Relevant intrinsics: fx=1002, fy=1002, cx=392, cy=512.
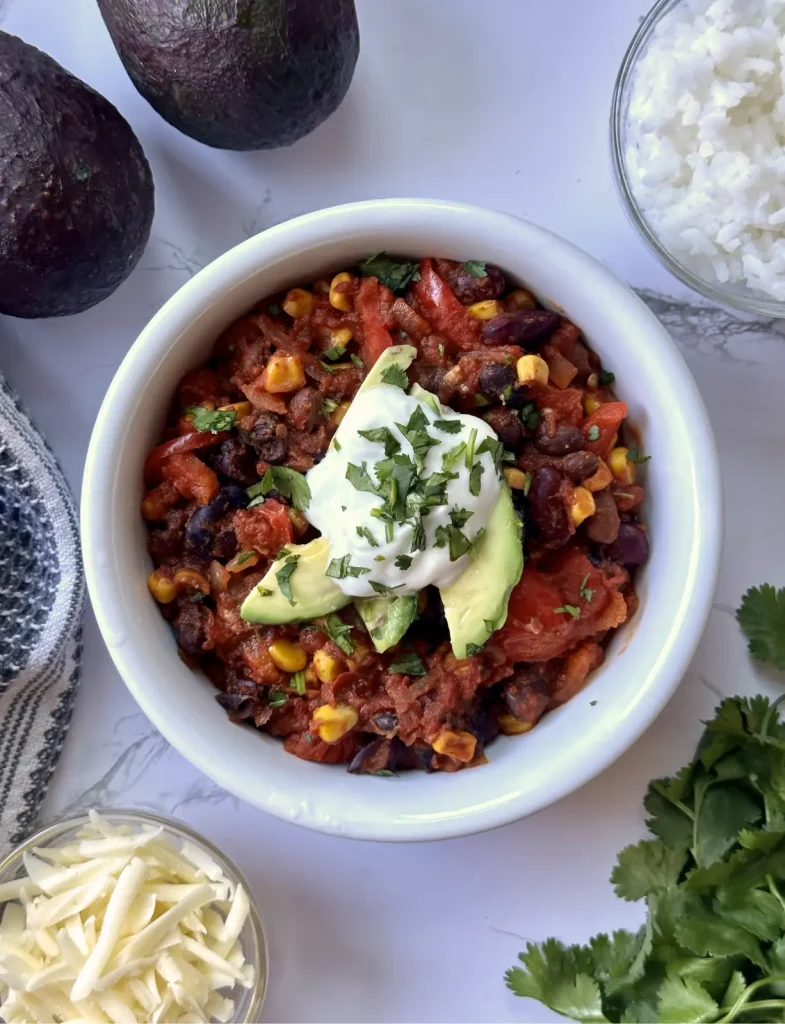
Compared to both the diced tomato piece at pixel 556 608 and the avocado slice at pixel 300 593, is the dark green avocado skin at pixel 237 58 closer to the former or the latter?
the avocado slice at pixel 300 593

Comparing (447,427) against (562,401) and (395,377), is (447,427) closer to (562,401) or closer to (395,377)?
(395,377)

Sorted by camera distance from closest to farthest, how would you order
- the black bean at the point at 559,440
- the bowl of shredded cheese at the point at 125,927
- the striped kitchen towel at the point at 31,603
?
1. the black bean at the point at 559,440
2. the bowl of shredded cheese at the point at 125,927
3. the striped kitchen towel at the point at 31,603

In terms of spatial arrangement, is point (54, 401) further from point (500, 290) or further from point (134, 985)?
point (134, 985)

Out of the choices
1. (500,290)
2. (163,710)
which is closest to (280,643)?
(163,710)

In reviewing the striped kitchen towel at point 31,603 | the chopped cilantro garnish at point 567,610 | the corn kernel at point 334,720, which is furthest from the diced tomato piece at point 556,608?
the striped kitchen towel at point 31,603

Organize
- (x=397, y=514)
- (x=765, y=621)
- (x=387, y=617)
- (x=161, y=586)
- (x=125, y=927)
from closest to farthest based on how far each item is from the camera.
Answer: (x=397, y=514)
(x=387, y=617)
(x=161, y=586)
(x=125, y=927)
(x=765, y=621)

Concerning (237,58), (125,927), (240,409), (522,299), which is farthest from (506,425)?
(125,927)
